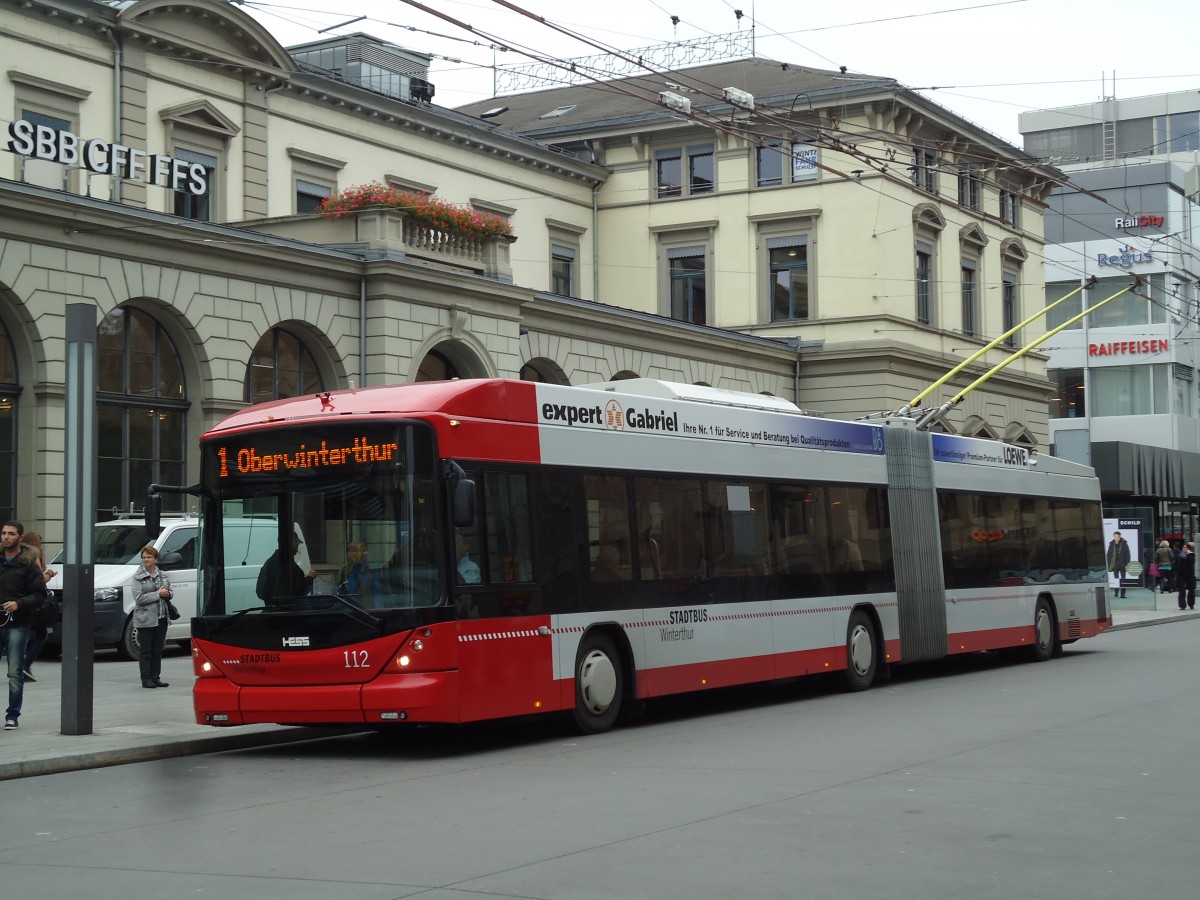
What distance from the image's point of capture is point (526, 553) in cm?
1362

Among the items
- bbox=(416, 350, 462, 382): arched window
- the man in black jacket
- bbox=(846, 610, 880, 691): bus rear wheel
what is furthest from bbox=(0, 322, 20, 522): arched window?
bbox=(846, 610, 880, 691): bus rear wheel

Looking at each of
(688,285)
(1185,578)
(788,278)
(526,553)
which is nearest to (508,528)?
(526,553)

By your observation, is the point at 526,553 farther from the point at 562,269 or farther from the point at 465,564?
the point at 562,269

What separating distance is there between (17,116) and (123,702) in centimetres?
1592

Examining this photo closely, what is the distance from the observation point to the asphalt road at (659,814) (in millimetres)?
7547

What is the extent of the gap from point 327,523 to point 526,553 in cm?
177

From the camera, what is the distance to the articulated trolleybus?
1262 centimetres

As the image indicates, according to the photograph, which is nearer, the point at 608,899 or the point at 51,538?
the point at 608,899

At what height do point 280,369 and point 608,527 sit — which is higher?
point 280,369

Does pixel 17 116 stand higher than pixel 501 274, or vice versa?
pixel 17 116

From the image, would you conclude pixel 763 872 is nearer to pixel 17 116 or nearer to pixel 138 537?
pixel 138 537

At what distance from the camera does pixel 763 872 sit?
7.67 m

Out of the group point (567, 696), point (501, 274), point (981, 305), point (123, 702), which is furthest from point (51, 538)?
point (981, 305)

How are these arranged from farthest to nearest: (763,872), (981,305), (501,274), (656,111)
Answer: (981,305), (656,111), (501,274), (763,872)
